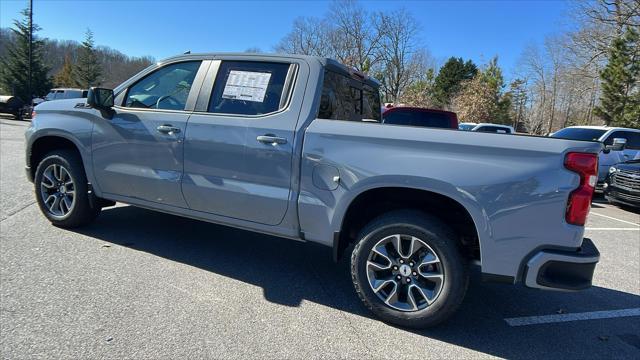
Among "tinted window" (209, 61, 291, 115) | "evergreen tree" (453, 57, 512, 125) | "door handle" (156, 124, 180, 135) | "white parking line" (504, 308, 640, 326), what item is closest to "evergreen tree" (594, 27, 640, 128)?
"evergreen tree" (453, 57, 512, 125)

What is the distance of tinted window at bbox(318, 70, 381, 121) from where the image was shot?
3.65 metres

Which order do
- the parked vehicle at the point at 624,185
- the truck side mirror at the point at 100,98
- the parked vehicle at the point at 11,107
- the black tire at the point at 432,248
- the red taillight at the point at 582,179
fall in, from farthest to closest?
the parked vehicle at the point at 11,107 → the parked vehicle at the point at 624,185 → the truck side mirror at the point at 100,98 → the black tire at the point at 432,248 → the red taillight at the point at 582,179

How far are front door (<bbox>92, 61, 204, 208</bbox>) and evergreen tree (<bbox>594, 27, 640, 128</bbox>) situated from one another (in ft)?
115

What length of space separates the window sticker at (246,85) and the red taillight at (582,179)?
2.37 metres

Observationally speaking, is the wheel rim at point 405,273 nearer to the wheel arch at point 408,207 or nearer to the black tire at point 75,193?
the wheel arch at point 408,207

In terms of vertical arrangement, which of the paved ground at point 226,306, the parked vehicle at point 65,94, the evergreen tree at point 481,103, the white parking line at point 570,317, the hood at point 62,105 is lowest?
the white parking line at point 570,317

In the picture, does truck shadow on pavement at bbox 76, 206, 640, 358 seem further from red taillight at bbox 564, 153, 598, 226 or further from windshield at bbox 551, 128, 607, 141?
windshield at bbox 551, 128, 607, 141

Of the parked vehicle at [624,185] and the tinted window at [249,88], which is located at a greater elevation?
the tinted window at [249,88]

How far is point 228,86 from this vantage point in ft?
12.3

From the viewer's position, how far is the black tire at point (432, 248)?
2.95m

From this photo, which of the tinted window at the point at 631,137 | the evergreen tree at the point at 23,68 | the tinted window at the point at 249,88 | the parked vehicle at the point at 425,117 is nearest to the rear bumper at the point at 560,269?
the tinted window at the point at 249,88

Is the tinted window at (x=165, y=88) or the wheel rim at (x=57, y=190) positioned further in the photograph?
the wheel rim at (x=57, y=190)

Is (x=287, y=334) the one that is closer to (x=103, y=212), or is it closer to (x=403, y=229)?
(x=403, y=229)

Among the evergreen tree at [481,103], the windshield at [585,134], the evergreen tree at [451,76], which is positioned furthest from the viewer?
the evergreen tree at [451,76]
